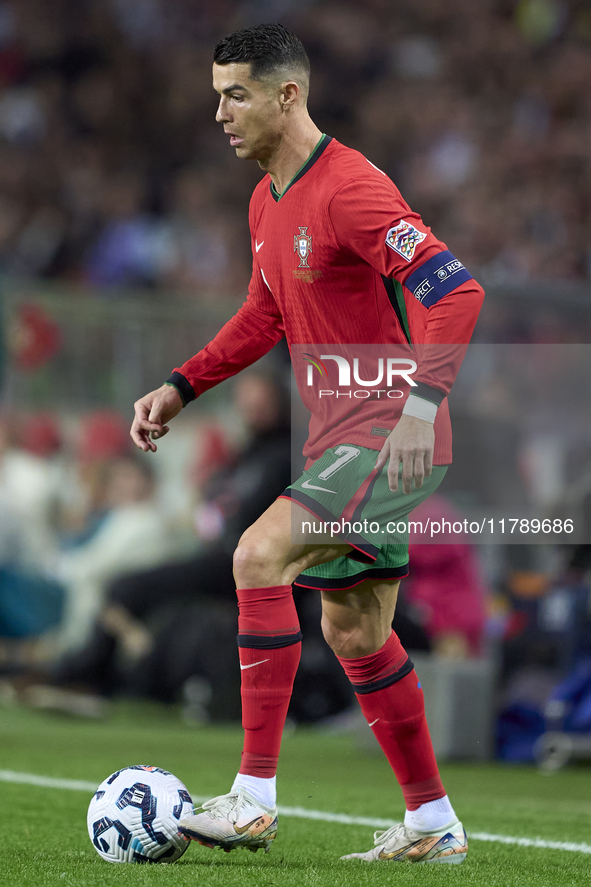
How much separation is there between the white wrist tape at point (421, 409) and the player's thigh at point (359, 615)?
601 mm

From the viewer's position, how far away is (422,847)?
359 centimetres

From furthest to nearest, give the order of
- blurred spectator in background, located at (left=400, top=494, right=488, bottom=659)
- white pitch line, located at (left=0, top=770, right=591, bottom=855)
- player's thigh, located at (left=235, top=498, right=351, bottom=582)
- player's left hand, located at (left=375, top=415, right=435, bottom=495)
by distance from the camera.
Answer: blurred spectator in background, located at (left=400, top=494, right=488, bottom=659) < white pitch line, located at (left=0, top=770, right=591, bottom=855) < player's thigh, located at (left=235, top=498, right=351, bottom=582) < player's left hand, located at (left=375, top=415, right=435, bottom=495)

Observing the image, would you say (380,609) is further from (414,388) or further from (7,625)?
(7,625)

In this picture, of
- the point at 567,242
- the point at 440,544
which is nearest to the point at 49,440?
the point at 440,544

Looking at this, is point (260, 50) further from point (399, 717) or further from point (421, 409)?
point (399, 717)

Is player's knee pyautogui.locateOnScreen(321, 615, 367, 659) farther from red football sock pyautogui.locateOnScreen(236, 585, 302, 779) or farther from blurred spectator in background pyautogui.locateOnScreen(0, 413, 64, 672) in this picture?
blurred spectator in background pyautogui.locateOnScreen(0, 413, 64, 672)

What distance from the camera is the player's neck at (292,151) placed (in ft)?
11.7

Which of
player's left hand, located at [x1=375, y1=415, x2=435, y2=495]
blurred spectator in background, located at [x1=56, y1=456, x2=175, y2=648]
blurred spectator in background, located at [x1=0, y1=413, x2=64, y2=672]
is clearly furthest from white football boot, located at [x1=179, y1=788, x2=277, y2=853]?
blurred spectator in background, located at [x1=0, y1=413, x2=64, y2=672]

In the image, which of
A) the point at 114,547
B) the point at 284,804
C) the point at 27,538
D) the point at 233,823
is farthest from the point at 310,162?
the point at 27,538

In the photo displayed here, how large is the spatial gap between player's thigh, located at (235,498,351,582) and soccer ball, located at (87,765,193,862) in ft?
2.14

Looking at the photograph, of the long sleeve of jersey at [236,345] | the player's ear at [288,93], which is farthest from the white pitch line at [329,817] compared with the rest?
the player's ear at [288,93]

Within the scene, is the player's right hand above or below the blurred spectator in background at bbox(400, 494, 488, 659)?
above

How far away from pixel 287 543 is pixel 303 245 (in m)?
0.80

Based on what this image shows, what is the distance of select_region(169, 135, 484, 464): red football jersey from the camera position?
128 inches
